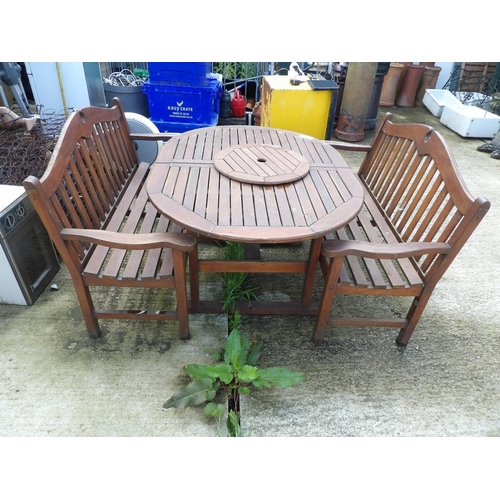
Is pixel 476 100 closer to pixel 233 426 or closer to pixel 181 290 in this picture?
pixel 181 290

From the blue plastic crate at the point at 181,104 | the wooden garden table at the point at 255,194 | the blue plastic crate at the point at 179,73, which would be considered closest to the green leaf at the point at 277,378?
the wooden garden table at the point at 255,194

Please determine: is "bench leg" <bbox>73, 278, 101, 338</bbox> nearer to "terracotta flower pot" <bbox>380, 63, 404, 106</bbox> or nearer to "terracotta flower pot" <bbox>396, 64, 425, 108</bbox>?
"terracotta flower pot" <bbox>380, 63, 404, 106</bbox>

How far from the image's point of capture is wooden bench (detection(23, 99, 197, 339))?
76.6 inches

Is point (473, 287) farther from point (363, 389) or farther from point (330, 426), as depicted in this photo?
point (330, 426)

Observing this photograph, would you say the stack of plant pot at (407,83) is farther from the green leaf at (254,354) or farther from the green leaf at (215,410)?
the green leaf at (215,410)

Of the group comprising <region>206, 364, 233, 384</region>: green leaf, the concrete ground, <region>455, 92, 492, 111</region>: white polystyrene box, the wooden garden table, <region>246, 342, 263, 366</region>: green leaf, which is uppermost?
the wooden garden table

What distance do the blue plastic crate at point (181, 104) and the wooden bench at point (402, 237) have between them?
7.36 feet

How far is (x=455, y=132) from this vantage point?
250 inches

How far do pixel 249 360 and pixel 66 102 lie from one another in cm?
337

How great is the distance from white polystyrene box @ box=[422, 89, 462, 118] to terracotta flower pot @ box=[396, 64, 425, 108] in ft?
0.81

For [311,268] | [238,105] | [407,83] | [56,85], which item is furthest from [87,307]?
[407,83]

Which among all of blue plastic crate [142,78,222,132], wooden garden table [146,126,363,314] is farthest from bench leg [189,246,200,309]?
blue plastic crate [142,78,222,132]

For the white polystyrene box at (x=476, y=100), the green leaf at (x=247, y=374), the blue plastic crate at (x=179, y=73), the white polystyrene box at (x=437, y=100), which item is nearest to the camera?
the green leaf at (x=247, y=374)

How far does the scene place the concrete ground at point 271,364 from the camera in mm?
2008
